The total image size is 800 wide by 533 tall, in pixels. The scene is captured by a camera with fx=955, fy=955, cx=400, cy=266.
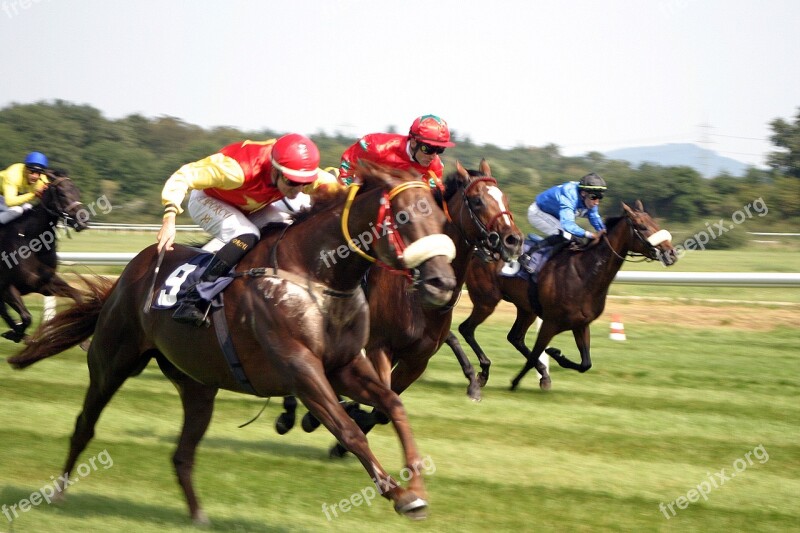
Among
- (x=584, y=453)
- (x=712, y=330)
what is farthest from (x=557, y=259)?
(x=712, y=330)

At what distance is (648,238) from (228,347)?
549 cm

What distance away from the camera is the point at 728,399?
8312 millimetres

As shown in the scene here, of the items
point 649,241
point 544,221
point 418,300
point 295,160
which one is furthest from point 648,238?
point 295,160

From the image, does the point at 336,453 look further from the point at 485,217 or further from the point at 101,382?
the point at 485,217

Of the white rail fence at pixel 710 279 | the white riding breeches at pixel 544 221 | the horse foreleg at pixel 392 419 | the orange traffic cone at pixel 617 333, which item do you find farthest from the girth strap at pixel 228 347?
the orange traffic cone at pixel 617 333

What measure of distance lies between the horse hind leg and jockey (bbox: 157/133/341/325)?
63cm

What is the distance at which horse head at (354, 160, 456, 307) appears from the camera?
12.9 ft

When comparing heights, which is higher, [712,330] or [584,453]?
[584,453]

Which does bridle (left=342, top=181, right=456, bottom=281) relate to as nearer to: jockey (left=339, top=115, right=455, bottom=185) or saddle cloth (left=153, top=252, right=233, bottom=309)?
saddle cloth (left=153, top=252, right=233, bottom=309)

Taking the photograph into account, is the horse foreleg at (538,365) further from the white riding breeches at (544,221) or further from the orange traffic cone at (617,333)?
the orange traffic cone at (617,333)

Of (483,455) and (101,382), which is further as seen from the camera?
(483,455)

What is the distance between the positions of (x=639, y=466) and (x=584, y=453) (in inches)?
16.4

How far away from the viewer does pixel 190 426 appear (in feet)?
16.7

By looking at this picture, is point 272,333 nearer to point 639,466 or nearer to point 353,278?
point 353,278
